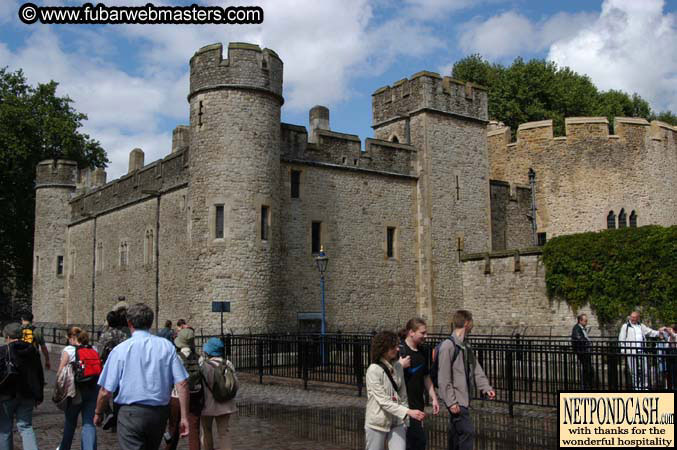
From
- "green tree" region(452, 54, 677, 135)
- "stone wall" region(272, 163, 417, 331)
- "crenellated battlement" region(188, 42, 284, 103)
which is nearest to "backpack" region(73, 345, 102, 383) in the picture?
"stone wall" region(272, 163, 417, 331)

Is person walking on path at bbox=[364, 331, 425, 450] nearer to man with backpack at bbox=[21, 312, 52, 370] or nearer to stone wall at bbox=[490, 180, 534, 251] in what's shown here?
man with backpack at bbox=[21, 312, 52, 370]

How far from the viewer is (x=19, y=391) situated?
7691mm

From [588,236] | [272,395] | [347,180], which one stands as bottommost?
[272,395]

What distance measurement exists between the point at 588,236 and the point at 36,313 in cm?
3028

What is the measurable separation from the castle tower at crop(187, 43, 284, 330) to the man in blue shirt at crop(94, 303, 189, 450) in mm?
16292

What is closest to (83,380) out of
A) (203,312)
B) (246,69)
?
(203,312)

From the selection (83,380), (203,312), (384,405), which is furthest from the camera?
(203,312)

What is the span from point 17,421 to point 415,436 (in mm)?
4337

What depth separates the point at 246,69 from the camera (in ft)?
75.5

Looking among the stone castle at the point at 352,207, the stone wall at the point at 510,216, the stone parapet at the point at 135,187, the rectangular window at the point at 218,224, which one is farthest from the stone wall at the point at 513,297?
the stone parapet at the point at 135,187

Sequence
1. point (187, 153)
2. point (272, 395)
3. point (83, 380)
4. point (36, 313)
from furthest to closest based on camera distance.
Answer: point (36, 313), point (187, 153), point (272, 395), point (83, 380)

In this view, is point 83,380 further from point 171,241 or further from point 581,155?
point 581,155

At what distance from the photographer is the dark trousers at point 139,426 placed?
5.54 meters

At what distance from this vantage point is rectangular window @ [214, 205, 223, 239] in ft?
74.7
